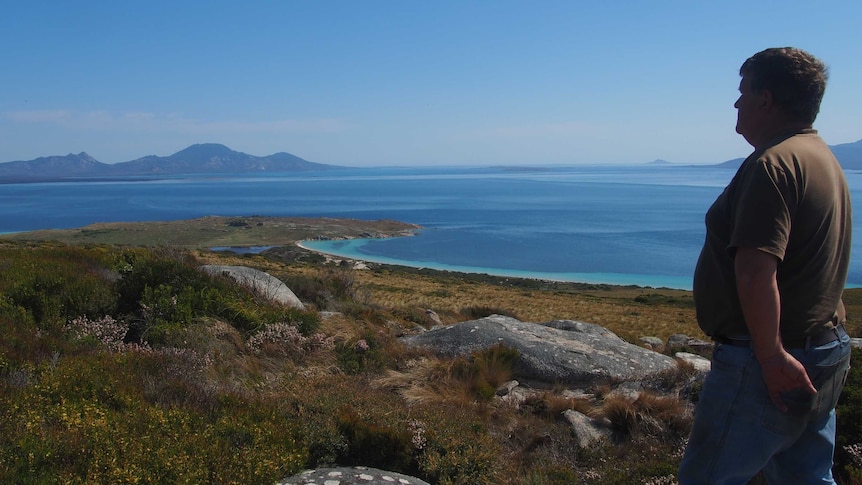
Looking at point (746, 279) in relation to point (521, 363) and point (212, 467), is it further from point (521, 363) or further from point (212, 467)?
point (521, 363)

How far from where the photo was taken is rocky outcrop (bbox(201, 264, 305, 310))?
984cm

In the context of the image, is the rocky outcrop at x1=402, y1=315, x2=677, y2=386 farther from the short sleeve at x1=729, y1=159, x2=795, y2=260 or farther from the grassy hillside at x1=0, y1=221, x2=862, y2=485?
the short sleeve at x1=729, y1=159, x2=795, y2=260

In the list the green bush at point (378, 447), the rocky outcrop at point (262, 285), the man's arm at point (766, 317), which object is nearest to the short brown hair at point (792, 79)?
the man's arm at point (766, 317)

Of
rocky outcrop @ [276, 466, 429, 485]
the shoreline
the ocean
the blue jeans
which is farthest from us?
the ocean

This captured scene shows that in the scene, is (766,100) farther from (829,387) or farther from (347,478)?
(347,478)

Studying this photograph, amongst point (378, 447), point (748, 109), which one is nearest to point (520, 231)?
point (378, 447)

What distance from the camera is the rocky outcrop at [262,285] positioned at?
9.84 m

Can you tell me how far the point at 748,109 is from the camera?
2.49 meters

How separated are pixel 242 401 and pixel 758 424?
10.6ft

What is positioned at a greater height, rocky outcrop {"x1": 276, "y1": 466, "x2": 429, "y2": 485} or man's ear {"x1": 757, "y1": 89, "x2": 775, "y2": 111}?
man's ear {"x1": 757, "y1": 89, "x2": 775, "y2": 111}

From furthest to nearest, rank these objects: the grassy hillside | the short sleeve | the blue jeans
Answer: the grassy hillside < the blue jeans < the short sleeve

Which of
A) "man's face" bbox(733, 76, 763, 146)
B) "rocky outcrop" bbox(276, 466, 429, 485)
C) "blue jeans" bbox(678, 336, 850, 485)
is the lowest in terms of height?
"rocky outcrop" bbox(276, 466, 429, 485)

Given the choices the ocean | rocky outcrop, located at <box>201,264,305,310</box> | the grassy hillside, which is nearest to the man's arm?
the grassy hillside

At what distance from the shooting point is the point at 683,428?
487cm
